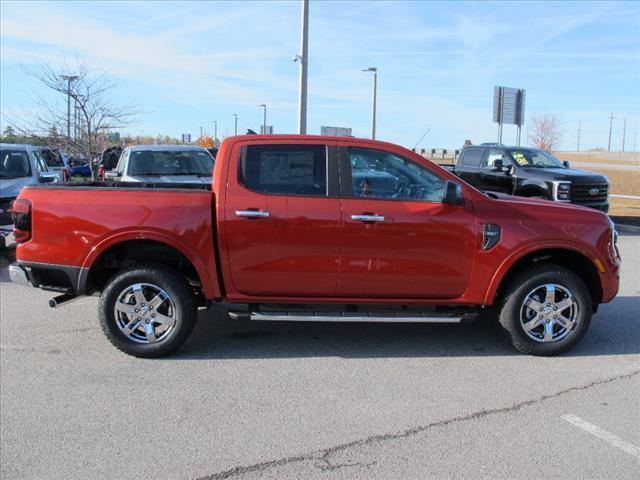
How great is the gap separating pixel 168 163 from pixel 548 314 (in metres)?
8.25

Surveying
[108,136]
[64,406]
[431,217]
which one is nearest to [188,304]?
[64,406]

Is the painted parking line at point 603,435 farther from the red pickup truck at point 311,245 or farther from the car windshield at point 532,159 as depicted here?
the car windshield at point 532,159

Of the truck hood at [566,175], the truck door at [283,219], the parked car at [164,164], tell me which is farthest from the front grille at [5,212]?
the truck hood at [566,175]

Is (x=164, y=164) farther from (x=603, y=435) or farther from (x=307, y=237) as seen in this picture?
(x=603, y=435)

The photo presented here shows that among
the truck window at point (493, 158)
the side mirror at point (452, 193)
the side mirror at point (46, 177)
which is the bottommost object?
the side mirror at point (46, 177)

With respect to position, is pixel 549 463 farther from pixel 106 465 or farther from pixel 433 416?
pixel 106 465

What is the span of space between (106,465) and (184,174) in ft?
27.3

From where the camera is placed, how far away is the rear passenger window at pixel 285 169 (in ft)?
15.7

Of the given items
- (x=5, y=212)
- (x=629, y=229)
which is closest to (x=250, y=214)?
(x=5, y=212)

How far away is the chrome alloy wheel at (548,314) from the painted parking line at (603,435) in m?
1.18

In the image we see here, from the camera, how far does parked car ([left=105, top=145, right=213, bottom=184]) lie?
1077 cm

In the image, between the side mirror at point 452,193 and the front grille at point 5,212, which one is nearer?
the side mirror at point 452,193

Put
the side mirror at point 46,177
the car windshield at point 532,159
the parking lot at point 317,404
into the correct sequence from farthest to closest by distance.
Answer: the car windshield at point 532,159 < the side mirror at point 46,177 < the parking lot at point 317,404

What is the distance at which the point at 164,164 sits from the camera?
36.4ft
